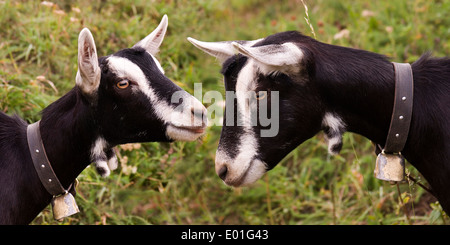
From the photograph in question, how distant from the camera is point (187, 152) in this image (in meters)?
6.22

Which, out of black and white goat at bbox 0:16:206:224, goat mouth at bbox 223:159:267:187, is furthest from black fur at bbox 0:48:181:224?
goat mouth at bbox 223:159:267:187

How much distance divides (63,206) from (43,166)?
0.97 ft

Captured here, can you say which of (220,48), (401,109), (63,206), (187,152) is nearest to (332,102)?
(401,109)

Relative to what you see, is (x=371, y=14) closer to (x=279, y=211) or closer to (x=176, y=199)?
(x=279, y=211)

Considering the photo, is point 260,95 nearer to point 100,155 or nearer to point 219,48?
point 219,48

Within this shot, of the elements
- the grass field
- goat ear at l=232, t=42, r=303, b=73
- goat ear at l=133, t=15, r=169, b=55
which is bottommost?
the grass field

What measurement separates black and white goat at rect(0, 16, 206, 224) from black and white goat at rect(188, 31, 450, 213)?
36cm

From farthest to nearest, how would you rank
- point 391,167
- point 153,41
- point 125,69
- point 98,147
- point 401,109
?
point 153,41 → point 98,147 → point 125,69 → point 391,167 → point 401,109

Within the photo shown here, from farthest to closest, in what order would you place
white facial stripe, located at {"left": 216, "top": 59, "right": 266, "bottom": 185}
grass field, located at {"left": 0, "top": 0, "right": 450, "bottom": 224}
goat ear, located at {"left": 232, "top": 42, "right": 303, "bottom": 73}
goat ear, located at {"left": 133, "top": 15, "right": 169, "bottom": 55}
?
1. grass field, located at {"left": 0, "top": 0, "right": 450, "bottom": 224}
2. goat ear, located at {"left": 133, "top": 15, "right": 169, "bottom": 55}
3. white facial stripe, located at {"left": 216, "top": 59, "right": 266, "bottom": 185}
4. goat ear, located at {"left": 232, "top": 42, "right": 303, "bottom": 73}

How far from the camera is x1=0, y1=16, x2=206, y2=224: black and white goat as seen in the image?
11.8 ft

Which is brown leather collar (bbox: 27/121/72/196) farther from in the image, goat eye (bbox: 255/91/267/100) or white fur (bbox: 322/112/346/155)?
white fur (bbox: 322/112/346/155)

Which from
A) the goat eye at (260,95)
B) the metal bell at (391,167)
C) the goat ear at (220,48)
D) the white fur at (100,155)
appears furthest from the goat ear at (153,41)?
the metal bell at (391,167)

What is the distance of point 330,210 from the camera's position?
19.9ft

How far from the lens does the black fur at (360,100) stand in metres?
3.42
